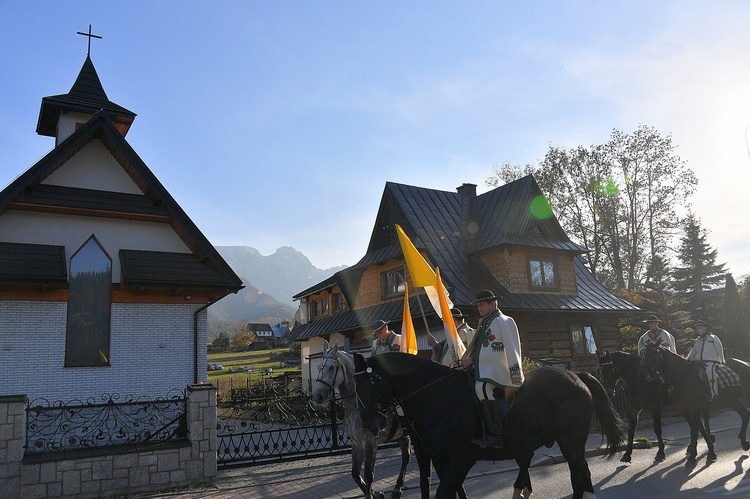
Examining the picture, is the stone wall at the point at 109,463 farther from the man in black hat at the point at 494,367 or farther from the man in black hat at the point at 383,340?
the man in black hat at the point at 494,367

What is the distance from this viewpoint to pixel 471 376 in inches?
262

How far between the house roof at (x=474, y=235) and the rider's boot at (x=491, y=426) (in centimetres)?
1434

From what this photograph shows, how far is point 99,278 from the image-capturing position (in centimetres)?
1329

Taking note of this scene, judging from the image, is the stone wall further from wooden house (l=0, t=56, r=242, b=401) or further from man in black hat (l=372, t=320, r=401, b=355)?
wooden house (l=0, t=56, r=242, b=401)

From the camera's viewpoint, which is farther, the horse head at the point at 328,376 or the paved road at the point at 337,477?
the paved road at the point at 337,477

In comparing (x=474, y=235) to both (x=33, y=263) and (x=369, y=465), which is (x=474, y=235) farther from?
(x=369, y=465)

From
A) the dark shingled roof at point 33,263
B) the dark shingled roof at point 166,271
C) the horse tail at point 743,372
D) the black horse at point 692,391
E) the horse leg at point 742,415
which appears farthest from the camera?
the dark shingled roof at point 166,271

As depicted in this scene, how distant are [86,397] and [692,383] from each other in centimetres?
1278

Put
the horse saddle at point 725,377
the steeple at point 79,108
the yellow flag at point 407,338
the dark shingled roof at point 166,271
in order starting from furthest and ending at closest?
the steeple at point 79,108, the dark shingled roof at point 166,271, the horse saddle at point 725,377, the yellow flag at point 407,338

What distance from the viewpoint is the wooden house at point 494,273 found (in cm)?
2202

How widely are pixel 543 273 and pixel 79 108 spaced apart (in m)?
18.0

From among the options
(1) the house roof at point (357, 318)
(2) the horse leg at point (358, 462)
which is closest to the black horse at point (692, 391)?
(2) the horse leg at point (358, 462)

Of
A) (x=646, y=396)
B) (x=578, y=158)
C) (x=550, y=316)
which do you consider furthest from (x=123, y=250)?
(x=578, y=158)

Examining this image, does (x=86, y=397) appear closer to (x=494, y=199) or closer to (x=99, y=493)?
(x=99, y=493)
